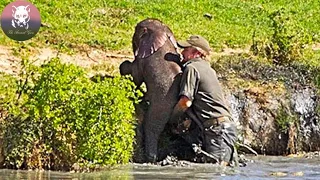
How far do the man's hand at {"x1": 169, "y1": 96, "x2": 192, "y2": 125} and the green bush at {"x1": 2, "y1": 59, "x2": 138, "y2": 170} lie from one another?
1.00 meters

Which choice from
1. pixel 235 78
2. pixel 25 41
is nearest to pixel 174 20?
pixel 25 41

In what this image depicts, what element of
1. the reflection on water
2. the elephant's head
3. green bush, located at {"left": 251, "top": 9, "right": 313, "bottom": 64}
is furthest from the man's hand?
green bush, located at {"left": 251, "top": 9, "right": 313, "bottom": 64}

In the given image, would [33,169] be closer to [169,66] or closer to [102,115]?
[102,115]

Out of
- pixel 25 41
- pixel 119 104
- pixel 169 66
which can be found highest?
pixel 25 41

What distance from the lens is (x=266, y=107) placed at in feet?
41.4

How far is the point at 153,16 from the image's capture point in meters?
18.6

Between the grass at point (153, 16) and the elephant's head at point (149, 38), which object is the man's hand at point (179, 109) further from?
the grass at point (153, 16)

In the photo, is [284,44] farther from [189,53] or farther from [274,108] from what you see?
[189,53]

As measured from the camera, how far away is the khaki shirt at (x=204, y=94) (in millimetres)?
10828

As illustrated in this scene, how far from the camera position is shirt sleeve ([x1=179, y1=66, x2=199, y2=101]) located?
10742mm

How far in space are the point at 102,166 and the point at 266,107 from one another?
3.41 meters

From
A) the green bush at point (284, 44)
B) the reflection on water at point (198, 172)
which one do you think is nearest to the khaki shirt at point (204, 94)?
the reflection on water at point (198, 172)

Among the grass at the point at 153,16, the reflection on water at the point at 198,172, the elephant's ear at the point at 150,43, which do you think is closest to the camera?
the reflection on water at the point at 198,172

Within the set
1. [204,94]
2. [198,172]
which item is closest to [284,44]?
[204,94]
